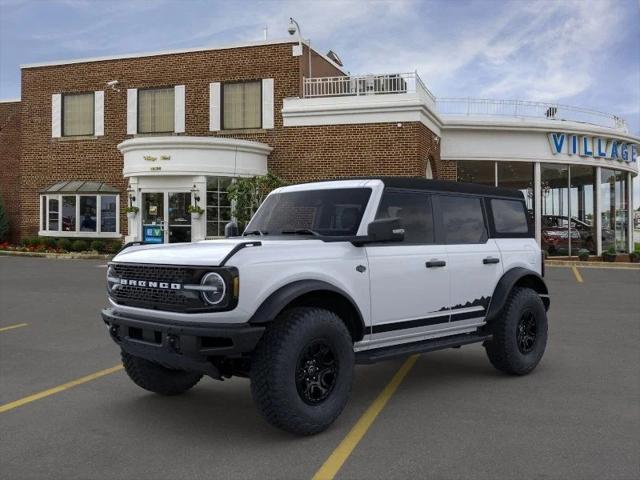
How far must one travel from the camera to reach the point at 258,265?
14.2 feet

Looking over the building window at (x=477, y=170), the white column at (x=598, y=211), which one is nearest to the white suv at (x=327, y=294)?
the building window at (x=477, y=170)

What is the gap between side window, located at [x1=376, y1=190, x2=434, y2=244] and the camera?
5484mm

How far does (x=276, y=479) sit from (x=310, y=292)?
1379 millimetres

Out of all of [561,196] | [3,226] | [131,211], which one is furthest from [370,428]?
[3,226]

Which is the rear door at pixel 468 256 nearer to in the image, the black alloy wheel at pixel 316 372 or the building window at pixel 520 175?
the black alloy wheel at pixel 316 372

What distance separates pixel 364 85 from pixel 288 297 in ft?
60.6

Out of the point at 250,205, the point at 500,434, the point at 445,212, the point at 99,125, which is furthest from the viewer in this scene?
the point at 99,125

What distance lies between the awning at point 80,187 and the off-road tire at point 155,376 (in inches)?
799

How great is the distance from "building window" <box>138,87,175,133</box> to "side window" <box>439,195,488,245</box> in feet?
65.4

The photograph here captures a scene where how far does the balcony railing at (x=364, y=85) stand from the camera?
2095 cm

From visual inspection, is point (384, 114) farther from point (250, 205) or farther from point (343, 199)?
point (343, 199)

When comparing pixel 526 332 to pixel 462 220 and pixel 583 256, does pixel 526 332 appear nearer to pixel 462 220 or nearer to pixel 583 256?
pixel 462 220

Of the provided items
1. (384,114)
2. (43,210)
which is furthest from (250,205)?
(43,210)

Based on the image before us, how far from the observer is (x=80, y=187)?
979 inches
